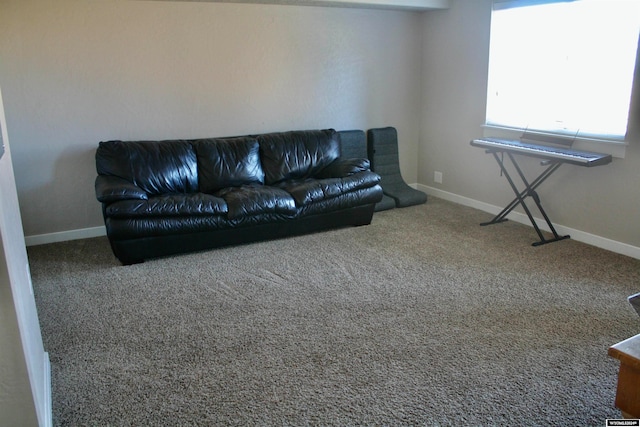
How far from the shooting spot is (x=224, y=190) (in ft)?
14.1

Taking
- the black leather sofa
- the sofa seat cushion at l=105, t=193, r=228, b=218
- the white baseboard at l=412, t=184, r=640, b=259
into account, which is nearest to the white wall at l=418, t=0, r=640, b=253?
the white baseboard at l=412, t=184, r=640, b=259

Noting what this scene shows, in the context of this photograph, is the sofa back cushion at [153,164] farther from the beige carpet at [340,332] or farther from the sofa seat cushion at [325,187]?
the sofa seat cushion at [325,187]

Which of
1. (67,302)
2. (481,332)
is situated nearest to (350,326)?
(481,332)

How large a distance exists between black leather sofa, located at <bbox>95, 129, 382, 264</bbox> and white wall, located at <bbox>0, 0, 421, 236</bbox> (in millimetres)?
329

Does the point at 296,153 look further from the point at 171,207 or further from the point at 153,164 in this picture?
the point at 171,207

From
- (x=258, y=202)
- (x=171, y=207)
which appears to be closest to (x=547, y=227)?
(x=258, y=202)

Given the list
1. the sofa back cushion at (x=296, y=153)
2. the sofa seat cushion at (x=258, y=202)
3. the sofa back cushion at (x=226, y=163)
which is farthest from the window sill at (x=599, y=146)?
the sofa back cushion at (x=226, y=163)

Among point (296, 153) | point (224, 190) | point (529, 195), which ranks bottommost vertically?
point (529, 195)

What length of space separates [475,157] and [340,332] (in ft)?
9.94

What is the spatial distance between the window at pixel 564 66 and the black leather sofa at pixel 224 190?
1.53 meters

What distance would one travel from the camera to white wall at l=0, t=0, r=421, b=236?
4074 mm

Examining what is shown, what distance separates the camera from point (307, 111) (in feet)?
16.9

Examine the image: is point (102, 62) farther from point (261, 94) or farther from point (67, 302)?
point (67, 302)

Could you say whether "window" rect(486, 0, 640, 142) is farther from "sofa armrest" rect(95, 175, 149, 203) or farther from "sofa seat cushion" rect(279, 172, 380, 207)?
"sofa armrest" rect(95, 175, 149, 203)
